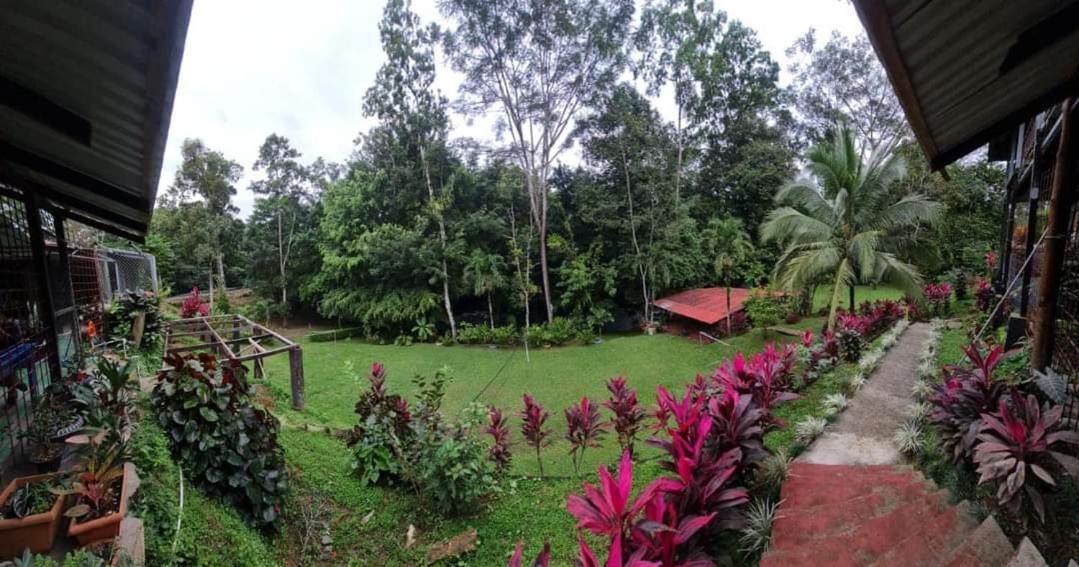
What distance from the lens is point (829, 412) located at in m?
4.15

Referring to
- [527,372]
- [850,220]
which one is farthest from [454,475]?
[850,220]

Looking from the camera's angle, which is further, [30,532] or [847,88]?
[847,88]

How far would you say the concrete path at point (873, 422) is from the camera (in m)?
3.38

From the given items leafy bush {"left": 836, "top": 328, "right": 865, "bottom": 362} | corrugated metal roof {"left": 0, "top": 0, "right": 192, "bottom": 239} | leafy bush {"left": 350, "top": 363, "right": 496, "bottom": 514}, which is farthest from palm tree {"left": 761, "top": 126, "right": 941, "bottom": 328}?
corrugated metal roof {"left": 0, "top": 0, "right": 192, "bottom": 239}

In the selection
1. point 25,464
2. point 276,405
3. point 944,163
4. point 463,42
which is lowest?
point 276,405

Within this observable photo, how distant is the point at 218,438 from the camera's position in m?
2.88

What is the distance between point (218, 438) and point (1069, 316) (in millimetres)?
5861

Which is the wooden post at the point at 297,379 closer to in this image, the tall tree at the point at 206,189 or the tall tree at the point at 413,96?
the tall tree at the point at 413,96

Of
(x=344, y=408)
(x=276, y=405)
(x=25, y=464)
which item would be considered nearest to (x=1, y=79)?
(x=25, y=464)

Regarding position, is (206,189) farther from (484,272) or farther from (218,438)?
(218,438)

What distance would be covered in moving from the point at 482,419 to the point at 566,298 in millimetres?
11013

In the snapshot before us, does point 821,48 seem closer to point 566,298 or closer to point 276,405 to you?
point 566,298

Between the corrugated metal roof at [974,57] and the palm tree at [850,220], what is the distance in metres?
5.37

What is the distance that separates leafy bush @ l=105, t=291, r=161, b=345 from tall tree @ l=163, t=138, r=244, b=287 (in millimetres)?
13318
